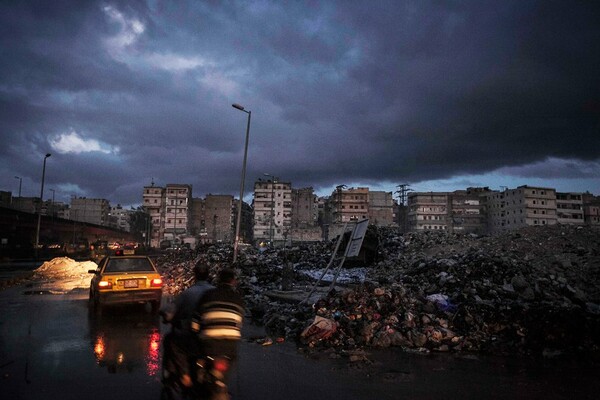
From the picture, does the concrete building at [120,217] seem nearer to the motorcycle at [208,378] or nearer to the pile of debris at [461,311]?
the pile of debris at [461,311]

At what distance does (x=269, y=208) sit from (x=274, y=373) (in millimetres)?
100479

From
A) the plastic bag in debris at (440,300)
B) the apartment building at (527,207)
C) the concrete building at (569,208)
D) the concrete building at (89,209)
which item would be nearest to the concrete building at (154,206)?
the concrete building at (89,209)

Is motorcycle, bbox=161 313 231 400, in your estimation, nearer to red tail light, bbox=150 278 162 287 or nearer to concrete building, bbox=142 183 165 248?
red tail light, bbox=150 278 162 287

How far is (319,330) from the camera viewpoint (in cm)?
853

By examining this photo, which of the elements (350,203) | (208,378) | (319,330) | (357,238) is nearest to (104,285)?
(319,330)

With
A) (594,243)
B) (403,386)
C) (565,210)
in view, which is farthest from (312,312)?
(565,210)

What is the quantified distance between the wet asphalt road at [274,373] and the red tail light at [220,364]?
54.4 inches

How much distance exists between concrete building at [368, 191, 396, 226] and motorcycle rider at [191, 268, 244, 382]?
370ft

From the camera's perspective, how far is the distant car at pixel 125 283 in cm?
1091

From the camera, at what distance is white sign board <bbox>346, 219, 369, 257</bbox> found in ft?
35.4

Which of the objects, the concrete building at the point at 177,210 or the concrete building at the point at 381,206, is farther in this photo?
the concrete building at the point at 381,206

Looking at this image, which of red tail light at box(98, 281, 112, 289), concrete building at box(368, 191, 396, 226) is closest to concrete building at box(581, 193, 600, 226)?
concrete building at box(368, 191, 396, 226)

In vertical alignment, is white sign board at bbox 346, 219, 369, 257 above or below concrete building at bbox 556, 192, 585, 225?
below

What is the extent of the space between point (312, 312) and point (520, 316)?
4.94m
